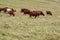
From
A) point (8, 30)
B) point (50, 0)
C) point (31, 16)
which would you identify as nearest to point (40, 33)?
point (8, 30)

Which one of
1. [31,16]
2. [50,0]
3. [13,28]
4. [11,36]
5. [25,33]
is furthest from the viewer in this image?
[50,0]

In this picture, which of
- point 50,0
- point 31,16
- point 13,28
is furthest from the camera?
point 50,0

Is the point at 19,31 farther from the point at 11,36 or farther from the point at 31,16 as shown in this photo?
the point at 31,16

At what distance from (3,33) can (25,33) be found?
1063 millimetres

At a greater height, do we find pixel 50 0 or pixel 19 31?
pixel 19 31

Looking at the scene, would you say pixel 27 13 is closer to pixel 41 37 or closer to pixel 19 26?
pixel 19 26

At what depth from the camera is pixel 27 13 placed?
56.2 ft

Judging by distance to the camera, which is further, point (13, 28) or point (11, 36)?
point (13, 28)

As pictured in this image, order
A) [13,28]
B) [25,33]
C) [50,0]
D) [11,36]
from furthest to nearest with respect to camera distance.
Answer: [50,0], [13,28], [25,33], [11,36]

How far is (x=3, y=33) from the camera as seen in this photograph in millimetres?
10047

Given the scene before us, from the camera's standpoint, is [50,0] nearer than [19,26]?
No

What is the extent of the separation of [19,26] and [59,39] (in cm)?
244

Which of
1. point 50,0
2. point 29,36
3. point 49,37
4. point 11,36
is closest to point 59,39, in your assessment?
point 49,37

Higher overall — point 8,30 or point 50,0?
point 8,30
